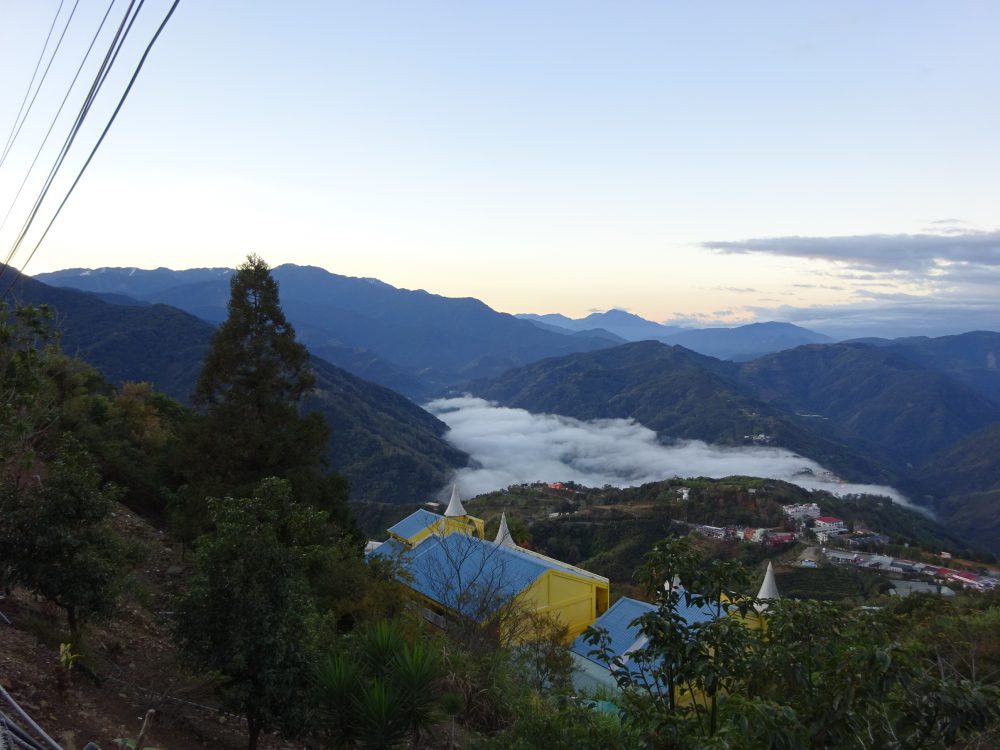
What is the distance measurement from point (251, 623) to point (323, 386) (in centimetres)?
10189

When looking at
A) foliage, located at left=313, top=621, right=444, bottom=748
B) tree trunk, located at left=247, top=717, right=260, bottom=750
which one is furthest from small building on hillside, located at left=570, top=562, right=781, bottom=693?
foliage, located at left=313, top=621, right=444, bottom=748

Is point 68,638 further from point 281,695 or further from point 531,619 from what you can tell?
→ point 531,619

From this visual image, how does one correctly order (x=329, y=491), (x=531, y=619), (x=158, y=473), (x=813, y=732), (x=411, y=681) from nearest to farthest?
(x=813, y=732) < (x=411, y=681) < (x=531, y=619) < (x=329, y=491) < (x=158, y=473)

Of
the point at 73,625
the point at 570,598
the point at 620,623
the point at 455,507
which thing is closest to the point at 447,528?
the point at 455,507

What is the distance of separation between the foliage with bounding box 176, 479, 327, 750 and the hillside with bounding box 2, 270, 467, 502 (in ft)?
248

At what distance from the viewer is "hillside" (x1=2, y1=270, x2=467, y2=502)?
298 feet

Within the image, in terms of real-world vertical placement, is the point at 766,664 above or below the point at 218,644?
above

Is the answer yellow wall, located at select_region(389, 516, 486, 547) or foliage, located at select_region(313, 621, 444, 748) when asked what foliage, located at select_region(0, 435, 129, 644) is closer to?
foliage, located at select_region(313, 621, 444, 748)

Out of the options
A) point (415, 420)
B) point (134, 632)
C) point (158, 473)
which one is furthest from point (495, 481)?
point (134, 632)

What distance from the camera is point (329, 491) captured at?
1728cm

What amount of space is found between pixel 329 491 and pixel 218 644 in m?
10.8

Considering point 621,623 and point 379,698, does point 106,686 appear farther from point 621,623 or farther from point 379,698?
point 621,623

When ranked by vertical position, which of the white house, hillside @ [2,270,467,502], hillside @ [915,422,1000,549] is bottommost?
hillside @ [915,422,1000,549]

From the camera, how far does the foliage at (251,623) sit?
21.1 ft
